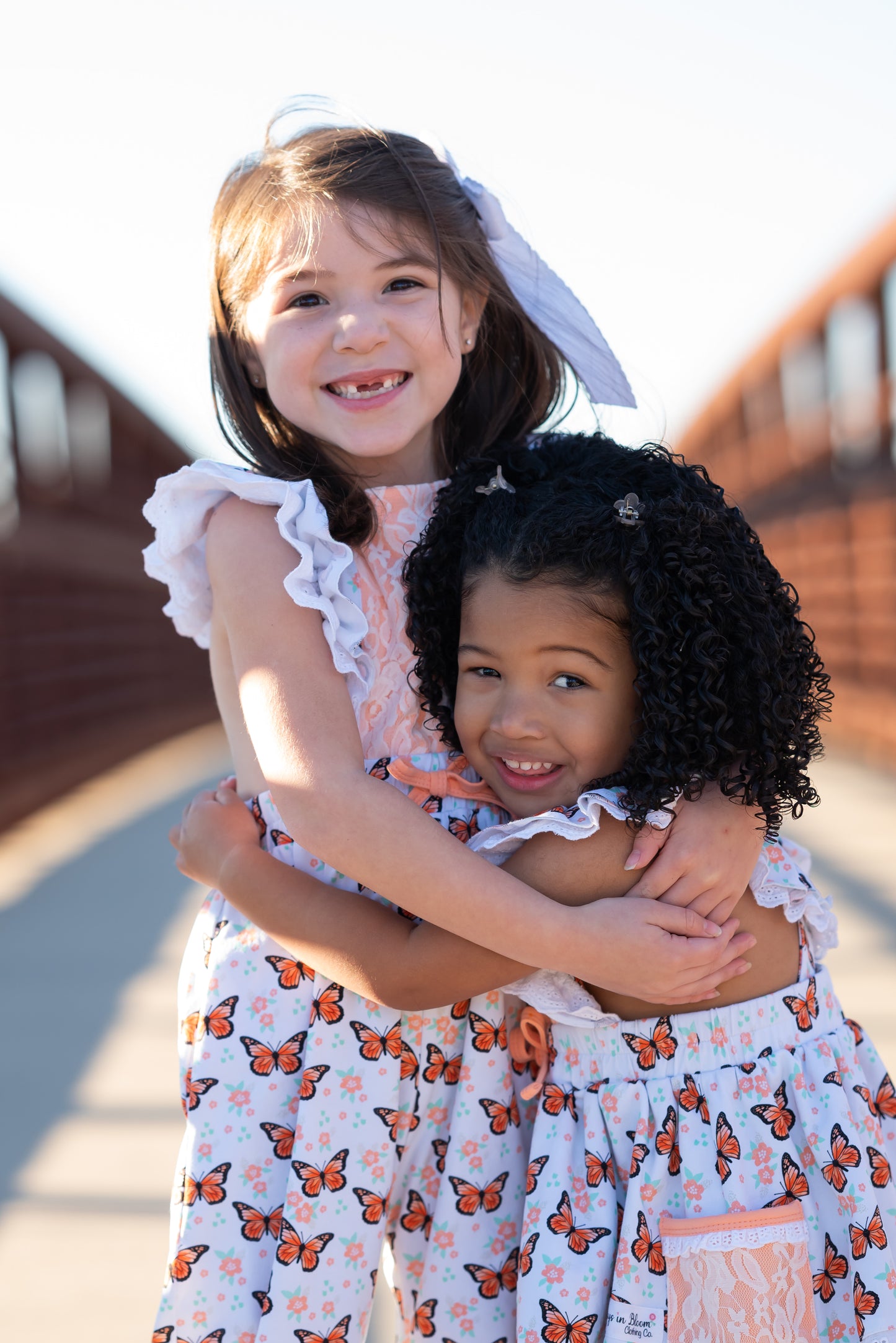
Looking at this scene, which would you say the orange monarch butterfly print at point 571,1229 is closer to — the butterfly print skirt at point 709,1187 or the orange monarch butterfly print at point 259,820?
the butterfly print skirt at point 709,1187

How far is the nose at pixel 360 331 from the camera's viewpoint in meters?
1.46

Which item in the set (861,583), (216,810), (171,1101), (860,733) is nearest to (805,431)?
(861,583)

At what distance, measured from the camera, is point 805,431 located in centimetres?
705

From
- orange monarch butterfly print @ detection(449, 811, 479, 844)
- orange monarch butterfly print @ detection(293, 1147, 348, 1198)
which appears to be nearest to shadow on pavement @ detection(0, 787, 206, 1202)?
orange monarch butterfly print @ detection(293, 1147, 348, 1198)

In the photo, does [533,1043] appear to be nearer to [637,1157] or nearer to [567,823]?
[637,1157]

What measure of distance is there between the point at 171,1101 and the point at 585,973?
64.1 inches

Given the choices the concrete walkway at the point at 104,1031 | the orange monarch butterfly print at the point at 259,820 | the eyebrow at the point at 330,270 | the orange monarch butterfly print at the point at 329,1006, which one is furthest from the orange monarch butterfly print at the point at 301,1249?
the eyebrow at the point at 330,270

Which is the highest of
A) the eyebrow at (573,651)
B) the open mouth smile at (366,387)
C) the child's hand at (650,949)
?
the open mouth smile at (366,387)

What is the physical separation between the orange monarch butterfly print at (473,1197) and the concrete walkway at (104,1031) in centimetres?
28

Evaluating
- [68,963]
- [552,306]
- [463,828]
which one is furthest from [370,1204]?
[68,963]

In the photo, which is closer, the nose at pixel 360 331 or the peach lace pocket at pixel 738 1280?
the peach lace pocket at pixel 738 1280

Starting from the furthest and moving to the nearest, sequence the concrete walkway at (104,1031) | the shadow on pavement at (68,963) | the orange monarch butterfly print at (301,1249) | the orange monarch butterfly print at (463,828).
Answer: the shadow on pavement at (68,963) → the concrete walkway at (104,1031) → the orange monarch butterfly print at (463,828) → the orange monarch butterfly print at (301,1249)

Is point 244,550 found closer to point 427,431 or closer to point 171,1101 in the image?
point 427,431

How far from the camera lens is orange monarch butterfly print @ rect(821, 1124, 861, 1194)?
1304mm
